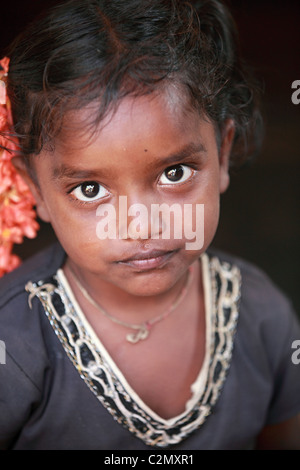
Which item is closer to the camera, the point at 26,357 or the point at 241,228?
the point at 26,357

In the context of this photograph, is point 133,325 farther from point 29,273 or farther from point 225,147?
point 225,147

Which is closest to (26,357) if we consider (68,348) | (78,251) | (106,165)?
(68,348)

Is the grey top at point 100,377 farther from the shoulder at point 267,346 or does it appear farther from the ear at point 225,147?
the ear at point 225,147

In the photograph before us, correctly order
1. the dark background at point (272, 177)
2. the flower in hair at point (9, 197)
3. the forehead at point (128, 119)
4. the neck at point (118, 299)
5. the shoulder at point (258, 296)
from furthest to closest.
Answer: the dark background at point (272, 177) < the shoulder at point (258, 296) < the neck at point (118, 299) < the flower in hair at point (9, 197) < the forehead at point (128, 119)

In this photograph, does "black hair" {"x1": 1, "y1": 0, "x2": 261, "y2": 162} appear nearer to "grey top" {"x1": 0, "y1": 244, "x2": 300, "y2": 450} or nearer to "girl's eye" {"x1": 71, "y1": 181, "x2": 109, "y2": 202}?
"girl's eye" {"x1": 71, "y1": 181, "x2": 109, "y2": 202}

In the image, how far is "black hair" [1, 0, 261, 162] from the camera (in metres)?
0.85

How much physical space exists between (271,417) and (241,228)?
1.09 metres

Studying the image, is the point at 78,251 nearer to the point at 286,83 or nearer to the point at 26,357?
the point at 26,357

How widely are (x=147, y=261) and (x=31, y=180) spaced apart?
267 mm

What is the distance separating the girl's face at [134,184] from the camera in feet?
2.76

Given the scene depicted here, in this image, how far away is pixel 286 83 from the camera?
2.36 metres
